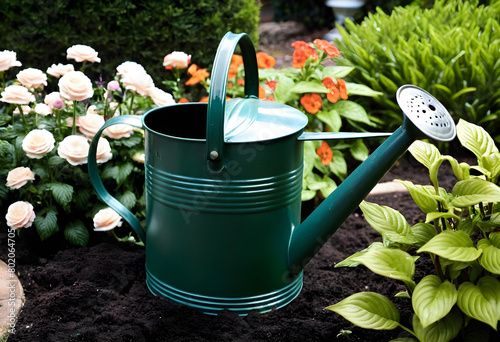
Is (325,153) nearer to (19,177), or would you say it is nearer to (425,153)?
(425,153)

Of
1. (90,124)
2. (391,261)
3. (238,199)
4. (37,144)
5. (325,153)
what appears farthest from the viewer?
(325,153)

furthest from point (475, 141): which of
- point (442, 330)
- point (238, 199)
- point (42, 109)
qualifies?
point (42, 109)

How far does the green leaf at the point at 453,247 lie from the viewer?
1430 mm

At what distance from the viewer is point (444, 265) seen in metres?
1.60

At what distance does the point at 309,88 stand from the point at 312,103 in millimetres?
82

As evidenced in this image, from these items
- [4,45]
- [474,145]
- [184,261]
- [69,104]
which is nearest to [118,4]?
[4,45]

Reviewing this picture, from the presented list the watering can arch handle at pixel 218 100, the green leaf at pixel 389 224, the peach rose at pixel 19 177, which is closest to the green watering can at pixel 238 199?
the watering can arch handle at pixel 218 100

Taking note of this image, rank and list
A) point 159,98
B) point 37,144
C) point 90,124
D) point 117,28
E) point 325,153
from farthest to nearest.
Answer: point 117,28, point 325,153, point 159,98, point 90,124, point 37,144

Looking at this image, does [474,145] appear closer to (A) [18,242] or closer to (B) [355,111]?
(B) [355,111]

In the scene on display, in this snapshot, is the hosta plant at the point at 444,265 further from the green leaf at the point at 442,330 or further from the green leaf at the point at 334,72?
the green leaf at the point at 334,72

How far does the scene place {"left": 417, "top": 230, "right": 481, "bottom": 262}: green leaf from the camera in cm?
143

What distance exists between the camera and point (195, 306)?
1855 mm

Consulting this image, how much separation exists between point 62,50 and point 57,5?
1.11 ft

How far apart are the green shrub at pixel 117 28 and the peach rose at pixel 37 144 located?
1.50 metres
